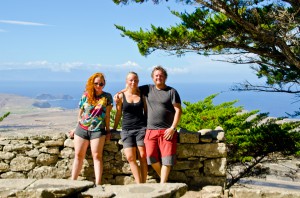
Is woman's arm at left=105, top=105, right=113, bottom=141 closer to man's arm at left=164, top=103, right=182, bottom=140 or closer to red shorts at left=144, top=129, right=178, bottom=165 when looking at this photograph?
red shorts at left=144, top=129, right=178, bottom=165

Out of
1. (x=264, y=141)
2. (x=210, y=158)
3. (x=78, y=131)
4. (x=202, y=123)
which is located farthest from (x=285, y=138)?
(x=78, y=131)

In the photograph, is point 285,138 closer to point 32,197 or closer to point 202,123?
point 202,123

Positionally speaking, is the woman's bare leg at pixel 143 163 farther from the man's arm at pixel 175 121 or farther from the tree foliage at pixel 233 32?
the tree foliage at pixel 233 32

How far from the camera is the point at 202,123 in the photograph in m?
11.1

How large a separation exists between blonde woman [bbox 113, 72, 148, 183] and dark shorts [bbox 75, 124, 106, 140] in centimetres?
34

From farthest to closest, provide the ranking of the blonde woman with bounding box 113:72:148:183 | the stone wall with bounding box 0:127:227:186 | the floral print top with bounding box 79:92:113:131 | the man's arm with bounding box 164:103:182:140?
the stone wall with bounding box 0:127:227:186, the floral print top with bounding box 79:92:113:131, the blonde woman with bounding box 113:72:148:183, the man's arm with bounding box 164:103:182:140

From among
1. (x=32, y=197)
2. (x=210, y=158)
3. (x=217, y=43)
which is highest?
(x=217, y=43)

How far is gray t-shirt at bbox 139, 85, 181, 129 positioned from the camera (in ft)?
16.3

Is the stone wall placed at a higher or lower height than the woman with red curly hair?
lower

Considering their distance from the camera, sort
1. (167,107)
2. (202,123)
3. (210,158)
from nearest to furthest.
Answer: (167,107) → (210,158) → (202,123)

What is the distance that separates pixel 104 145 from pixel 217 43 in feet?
17.9

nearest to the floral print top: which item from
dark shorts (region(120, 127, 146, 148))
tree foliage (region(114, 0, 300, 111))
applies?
dark shorts (region(120, 127, 146, 148))

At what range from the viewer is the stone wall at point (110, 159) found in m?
5.66

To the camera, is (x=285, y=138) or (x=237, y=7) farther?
(x=285, y=138)
